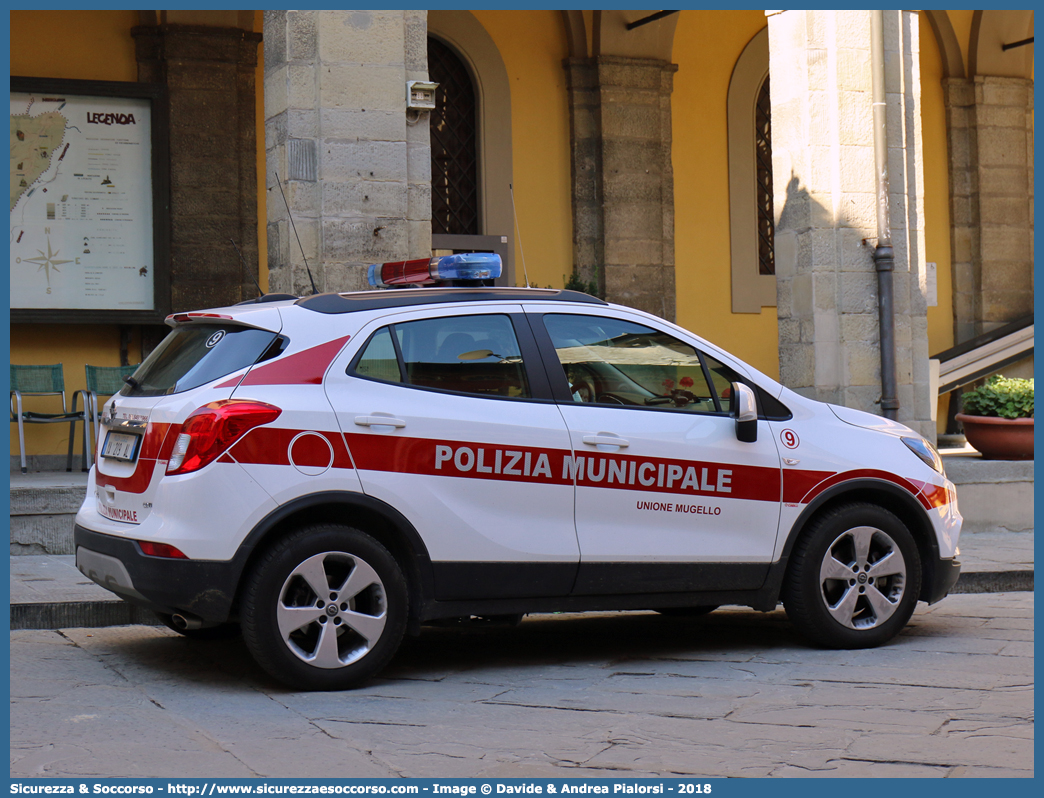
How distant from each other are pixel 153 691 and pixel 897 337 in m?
7.34

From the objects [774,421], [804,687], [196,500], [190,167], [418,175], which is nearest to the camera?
[196,500]

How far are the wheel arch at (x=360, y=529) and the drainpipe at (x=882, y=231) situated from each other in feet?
20.5

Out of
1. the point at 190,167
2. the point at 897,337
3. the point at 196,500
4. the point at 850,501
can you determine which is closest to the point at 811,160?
the point at 897,337

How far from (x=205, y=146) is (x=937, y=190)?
9683mm

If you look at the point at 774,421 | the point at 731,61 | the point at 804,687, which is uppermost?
the point at 731,61

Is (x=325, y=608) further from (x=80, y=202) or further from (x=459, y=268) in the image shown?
(x=80, y=202)

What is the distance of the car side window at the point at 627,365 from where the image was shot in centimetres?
586

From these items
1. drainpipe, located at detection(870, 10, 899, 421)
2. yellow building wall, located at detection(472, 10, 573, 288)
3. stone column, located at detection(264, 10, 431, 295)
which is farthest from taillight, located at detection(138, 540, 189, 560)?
yellow building wall, located at detection(472, 10, 573, 288)

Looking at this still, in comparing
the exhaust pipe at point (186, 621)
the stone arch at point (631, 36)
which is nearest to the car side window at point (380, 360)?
the exhaust pipe at point (186, 621)

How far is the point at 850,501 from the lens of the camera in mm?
6348

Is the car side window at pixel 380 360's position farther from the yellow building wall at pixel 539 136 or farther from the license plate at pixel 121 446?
the yellow building wall at pixel 539 136

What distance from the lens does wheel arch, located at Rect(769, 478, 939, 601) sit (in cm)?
614

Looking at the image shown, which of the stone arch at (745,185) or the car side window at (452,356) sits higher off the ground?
the stone arch at (745,185)

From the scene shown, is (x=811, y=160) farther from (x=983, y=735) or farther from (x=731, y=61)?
(x=983, y=735)
